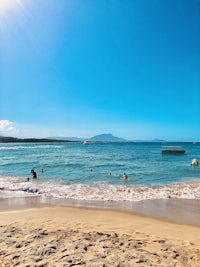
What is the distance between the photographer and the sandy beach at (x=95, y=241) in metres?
5.84

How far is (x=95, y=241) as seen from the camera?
23.0 ft

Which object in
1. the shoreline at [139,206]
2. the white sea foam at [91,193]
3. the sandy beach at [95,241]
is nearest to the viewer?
the sandy beach at [95,241]

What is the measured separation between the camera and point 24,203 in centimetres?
1377

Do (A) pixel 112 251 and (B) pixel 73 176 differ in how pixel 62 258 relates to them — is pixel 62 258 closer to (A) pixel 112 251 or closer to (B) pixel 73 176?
(A) pixel 112 251

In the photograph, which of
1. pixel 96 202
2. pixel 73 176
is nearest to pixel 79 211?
pixel 96 202

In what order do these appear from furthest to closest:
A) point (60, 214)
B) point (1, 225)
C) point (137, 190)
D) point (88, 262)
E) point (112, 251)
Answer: point (137, 190)
point (60, 214)
point (1, 225)
point (112, 251)
point (88, 262)

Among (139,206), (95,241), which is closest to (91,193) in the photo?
(139,206)

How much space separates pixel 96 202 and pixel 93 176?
1105 cm

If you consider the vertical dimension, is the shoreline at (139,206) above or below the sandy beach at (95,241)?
below

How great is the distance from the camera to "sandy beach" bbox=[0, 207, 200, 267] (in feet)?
19.2

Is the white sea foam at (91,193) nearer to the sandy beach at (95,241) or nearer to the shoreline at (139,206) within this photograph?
the shoreline at (139,206)

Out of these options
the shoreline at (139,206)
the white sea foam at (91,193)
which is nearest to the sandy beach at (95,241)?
the shoreline at (139,206)

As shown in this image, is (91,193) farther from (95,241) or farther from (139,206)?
(95,241)

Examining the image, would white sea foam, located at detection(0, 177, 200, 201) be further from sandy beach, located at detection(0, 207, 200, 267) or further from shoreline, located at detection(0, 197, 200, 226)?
sandy beach, located at detection(0, 207, 200, 267)
